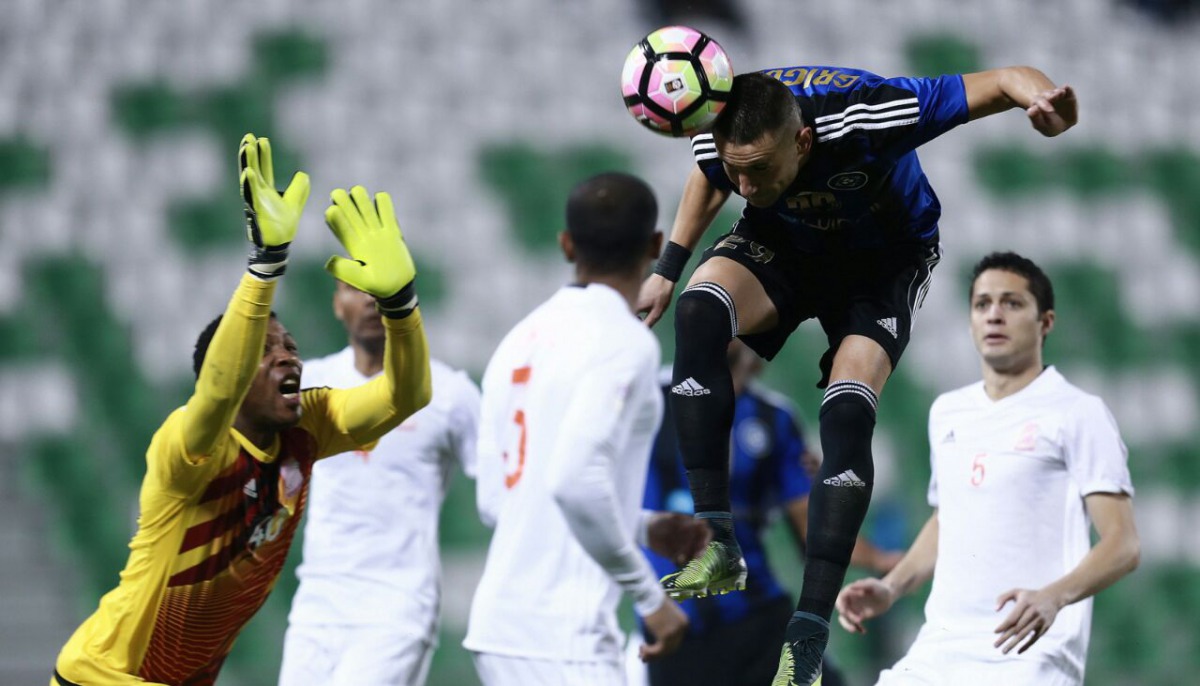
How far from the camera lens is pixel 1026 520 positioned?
4.66m

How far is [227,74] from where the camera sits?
32.5 feet

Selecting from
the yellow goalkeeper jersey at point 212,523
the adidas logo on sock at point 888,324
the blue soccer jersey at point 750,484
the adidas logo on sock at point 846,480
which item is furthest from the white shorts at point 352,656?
the adidas logo on sock at point 888,324

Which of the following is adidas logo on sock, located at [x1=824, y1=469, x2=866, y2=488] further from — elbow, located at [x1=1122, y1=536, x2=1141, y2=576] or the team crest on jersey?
elbow, located at [x1=1122, y1=536, x2=1141, y2=576]

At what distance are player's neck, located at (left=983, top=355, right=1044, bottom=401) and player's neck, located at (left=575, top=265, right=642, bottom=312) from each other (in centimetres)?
150

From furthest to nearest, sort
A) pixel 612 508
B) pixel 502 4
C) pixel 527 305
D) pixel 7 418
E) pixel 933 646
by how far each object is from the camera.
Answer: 1. pixel 502 4
2. pixel 527 305
3. pixel 7 418
4. pixel 933 646
5. pixel 612 508

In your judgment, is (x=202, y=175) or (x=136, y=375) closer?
(x=136, y=375)

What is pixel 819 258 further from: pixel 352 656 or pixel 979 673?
pixel 352 656

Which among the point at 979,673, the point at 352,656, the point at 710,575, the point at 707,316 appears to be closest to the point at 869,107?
the point at 707,316

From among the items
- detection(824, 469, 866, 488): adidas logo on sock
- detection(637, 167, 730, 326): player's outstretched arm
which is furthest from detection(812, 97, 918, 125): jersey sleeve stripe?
detection(824, 469, 866, 488): adidas logo on sock

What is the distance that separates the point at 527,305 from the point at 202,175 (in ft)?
7.82

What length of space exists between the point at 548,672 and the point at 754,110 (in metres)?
1.60

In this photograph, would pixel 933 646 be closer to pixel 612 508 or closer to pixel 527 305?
pixel 612 508

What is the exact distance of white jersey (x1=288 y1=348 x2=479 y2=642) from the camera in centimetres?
544

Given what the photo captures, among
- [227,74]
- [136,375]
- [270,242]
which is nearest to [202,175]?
[227,74]
